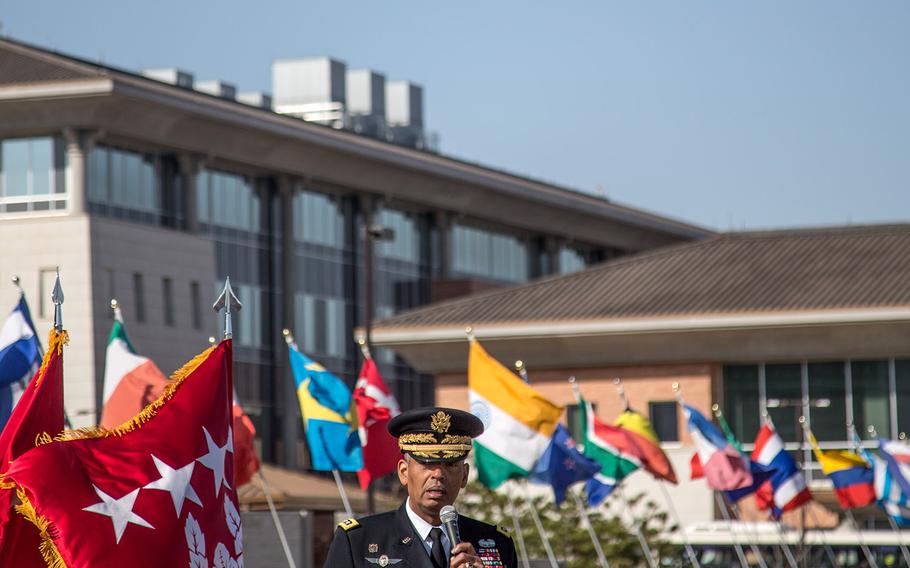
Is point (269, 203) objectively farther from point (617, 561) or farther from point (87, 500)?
point (87, 500)

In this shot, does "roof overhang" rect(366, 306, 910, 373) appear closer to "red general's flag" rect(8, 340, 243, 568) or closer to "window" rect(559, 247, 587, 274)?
"window" rect(559, 247, 587, 274)

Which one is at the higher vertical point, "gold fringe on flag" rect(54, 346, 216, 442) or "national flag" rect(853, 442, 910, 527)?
"gold fringe on flag" rect(54, 346, 216, 442)

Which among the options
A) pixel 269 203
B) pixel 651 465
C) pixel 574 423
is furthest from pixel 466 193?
pixel 651 465

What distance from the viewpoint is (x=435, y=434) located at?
24.3ft

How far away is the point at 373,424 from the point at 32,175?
3280 centimetres

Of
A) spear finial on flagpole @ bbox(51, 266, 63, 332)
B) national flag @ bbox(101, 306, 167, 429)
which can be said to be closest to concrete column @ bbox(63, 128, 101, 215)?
national flag @ bbox(101, 306, 167, 429)

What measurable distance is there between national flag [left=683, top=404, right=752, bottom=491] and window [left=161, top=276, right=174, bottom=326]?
26.1 m

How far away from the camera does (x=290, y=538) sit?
25750 millimetres

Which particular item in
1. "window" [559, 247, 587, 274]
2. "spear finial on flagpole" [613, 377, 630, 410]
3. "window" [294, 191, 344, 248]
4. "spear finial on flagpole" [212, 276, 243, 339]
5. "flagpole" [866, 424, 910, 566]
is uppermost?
"window" [294, 191, 344, 248]

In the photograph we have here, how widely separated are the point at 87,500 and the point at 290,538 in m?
16.4

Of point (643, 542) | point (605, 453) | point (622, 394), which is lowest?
point (643, 542)

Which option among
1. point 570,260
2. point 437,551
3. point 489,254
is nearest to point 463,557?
point 437,551

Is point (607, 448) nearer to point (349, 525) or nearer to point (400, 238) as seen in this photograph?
point (349, 525)

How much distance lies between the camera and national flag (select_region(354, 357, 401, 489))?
25.7 meters
